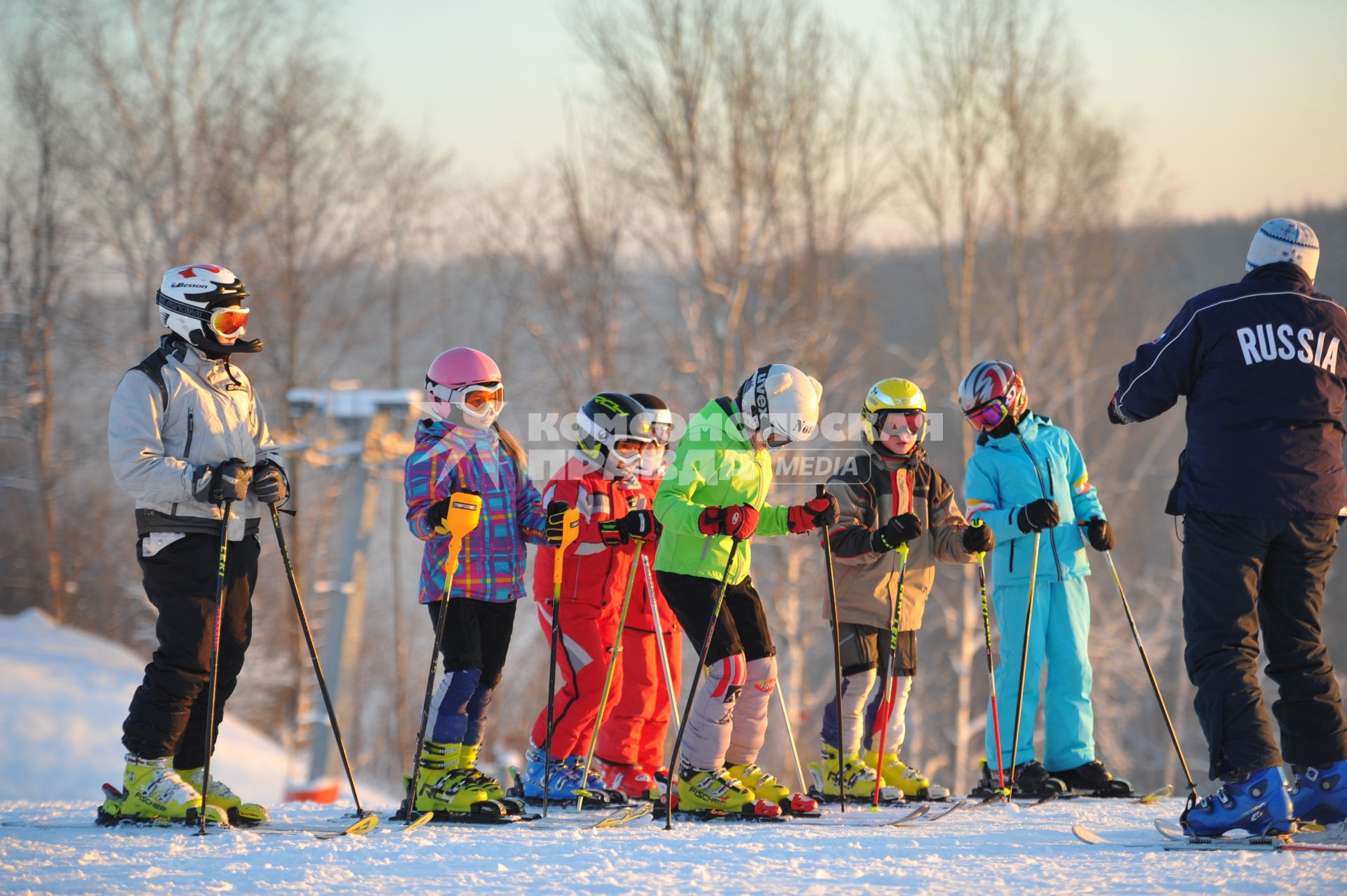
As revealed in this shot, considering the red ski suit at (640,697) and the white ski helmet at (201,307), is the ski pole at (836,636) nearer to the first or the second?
the red ski suit at (640,697)

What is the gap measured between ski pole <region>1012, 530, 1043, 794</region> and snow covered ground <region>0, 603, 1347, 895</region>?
287mm

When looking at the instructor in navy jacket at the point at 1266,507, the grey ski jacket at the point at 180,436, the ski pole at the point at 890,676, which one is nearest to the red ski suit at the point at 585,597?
the ski pole at the point at 890,676

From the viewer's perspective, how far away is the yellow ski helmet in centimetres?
553

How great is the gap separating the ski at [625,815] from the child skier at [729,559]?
15 cm

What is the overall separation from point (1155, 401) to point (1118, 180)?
612 inches

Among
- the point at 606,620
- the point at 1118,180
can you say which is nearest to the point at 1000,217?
the point at 1118,180

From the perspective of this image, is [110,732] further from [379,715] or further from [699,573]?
[379,715]

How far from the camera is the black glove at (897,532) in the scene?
4844mm

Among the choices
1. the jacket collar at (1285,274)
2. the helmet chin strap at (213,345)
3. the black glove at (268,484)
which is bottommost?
the black glove at (268,484)

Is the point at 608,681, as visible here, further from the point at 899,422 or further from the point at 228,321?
the point at 228,321

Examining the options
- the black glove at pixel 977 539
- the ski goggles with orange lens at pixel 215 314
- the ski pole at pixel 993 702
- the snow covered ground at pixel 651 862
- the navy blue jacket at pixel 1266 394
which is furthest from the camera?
the ski pole at pixel 993 702

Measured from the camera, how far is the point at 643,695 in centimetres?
550

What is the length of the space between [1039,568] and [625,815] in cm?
242

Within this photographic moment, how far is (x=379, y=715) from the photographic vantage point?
82.0 feet
